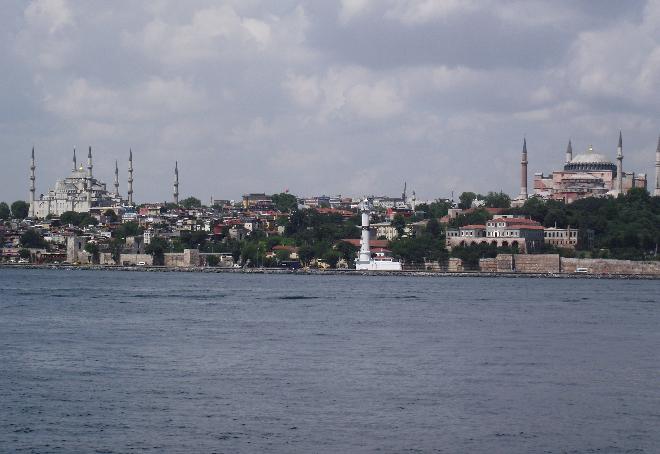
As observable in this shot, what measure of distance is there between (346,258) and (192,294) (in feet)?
150

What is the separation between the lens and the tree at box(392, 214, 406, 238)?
11975 cm

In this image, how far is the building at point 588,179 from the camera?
130 metres

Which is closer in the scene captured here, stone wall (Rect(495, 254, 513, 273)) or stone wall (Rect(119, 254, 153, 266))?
stone wall (Rect(495, 254, 513, 273))

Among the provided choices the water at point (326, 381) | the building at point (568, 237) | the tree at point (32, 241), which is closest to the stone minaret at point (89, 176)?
the tree at point (32, 241)

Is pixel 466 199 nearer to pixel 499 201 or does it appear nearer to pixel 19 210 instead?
pixel 499 201

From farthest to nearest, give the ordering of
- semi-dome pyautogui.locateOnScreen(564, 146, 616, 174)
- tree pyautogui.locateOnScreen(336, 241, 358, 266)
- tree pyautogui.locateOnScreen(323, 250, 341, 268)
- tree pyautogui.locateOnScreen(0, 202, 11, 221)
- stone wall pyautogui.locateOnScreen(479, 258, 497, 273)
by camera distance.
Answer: tree pyautogui.locateOnScreen(0, 202, 11, 221) < semi-dome pyautogui.locateOnScreen(564, 146, 616, 174) < tree pyautogui.locateOnScreen(336, 241, 358, 266) < tree pyautogui.locateOnScreen(323, 250, 341, 268) < stone wall pyautogui.locateOnScreen(479, 258, 497, 273)

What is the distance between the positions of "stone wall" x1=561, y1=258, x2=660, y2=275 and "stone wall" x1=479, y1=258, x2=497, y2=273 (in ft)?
20.7

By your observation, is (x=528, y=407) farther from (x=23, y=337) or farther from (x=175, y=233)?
(x=175, y=233)

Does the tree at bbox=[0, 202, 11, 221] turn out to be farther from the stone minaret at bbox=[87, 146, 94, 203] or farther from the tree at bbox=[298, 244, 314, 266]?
the tree at bbox=[298, 244, 314, 266]

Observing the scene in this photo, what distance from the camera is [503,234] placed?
102500 millimetres

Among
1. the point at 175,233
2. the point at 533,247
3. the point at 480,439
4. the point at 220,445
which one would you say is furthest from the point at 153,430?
the point at 175,233

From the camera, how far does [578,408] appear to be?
2162 centimetres

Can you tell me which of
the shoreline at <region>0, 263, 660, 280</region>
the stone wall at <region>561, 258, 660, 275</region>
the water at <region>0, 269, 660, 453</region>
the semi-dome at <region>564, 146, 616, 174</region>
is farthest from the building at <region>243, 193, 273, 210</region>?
the water at <region>0, 269, 660, 453</region>

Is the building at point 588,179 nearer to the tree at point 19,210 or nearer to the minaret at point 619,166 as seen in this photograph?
the minaret at point 619,166
